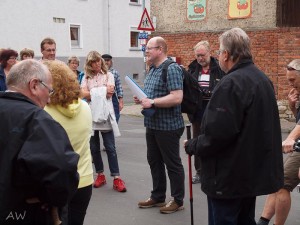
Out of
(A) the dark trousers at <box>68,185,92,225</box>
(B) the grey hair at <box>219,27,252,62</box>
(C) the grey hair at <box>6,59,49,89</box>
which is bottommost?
(A) the dark trousers at <box>68,185,92,225</box>

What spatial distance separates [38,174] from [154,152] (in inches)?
129

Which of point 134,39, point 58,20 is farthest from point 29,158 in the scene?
point 134,39

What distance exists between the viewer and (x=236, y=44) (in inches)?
136

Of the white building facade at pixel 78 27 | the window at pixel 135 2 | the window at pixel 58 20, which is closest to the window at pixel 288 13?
the white building facade at pixel 78 27

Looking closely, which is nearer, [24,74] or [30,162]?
[30,162]

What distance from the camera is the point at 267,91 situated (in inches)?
136

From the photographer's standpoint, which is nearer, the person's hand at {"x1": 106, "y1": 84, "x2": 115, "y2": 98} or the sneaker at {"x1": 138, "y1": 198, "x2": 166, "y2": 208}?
the sneaker at {"x1": 138, "y1": 198, "x2": 166, "y2": 208}

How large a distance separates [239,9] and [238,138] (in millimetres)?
10974

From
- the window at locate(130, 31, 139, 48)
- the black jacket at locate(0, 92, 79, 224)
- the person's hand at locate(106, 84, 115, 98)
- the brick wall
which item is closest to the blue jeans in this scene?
the person's hand at locate(106, 84, 115, 98)

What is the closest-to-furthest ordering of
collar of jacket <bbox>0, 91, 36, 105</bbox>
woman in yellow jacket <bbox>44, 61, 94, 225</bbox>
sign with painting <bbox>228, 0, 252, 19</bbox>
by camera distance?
1. collar of jacket <bbox>0, 91, 36, 105</bbox>
2. woman in yellow jacket <bbox>44, 61, 94, 225</bbox>
3. sign with painting <bbox>228, 0, 252, 19</bbox>

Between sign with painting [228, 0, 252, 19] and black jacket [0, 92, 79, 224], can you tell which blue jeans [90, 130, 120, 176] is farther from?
sign with painting [228, 0, 252, 19]

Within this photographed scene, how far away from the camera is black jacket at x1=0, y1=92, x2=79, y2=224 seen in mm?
2357

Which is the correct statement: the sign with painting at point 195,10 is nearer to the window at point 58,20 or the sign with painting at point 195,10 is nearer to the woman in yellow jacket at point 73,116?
the woman in yellow jacket at point 73,116

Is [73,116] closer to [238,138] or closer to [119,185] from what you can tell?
[238,138]
